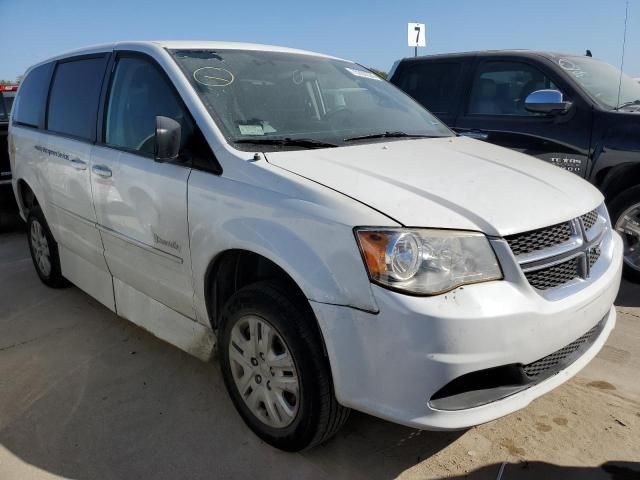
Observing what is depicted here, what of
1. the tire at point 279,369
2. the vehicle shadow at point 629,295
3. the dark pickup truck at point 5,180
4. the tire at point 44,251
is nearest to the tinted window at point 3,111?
the dark pickup truck at point 5,180

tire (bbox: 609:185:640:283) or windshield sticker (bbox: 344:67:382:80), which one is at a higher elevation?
windshield sticker (bbox: 344:67:382:80)

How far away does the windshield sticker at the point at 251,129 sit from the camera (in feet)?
8.63

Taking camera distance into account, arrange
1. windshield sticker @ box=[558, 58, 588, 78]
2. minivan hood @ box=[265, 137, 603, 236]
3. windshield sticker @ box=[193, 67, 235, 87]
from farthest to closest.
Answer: windshield sticker @ box=[558, 58, 588, 78] < windshield sticker @ box=[193, 67, 235, 87] < minivan hood @ box=[265, 137, 603, 236]

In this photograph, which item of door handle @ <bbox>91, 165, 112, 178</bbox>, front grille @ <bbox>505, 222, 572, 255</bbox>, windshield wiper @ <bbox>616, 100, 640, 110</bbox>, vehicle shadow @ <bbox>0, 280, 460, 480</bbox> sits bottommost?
vehicle shadow @ <bbox>0, 280, 460, 480</bbox>

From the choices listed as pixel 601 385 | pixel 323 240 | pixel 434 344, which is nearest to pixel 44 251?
pixel 323 240

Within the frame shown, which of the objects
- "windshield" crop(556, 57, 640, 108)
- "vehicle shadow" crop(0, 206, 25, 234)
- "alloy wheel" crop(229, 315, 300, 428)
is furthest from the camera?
"vehicle shadow" crop(0, 206, 25, 234)

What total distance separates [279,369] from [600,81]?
4.13 metres

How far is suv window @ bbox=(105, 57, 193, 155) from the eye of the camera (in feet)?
9.25

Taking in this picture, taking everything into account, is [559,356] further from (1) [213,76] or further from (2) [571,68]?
(2) [571,68]

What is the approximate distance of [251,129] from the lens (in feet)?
8.75

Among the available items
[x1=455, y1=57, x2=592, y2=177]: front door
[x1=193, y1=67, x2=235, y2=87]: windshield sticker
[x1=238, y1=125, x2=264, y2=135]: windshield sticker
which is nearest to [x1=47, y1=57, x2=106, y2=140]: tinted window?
[x1=193, y1=67, x2=235, y2=87]: windshield sticker

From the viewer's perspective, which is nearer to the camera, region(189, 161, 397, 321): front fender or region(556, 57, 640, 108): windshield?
region(189, 161, 397, 321): front fender

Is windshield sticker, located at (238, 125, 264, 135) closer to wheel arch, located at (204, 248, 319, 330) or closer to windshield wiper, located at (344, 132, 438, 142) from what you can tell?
windshield wiper, located at (344, 132, 438, 142)

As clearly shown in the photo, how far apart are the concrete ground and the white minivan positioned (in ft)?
0.79
